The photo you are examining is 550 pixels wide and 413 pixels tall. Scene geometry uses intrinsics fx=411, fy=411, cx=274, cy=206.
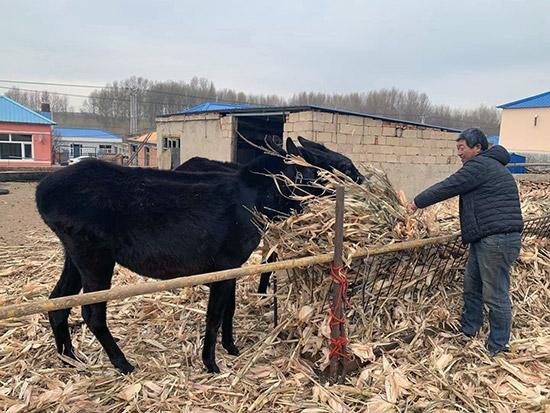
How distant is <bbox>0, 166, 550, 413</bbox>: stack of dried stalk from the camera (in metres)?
3.02

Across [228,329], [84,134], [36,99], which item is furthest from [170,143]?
[36,99]

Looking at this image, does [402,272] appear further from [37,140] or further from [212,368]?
[37,140]

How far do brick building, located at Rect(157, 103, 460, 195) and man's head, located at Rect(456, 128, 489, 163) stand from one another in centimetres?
507

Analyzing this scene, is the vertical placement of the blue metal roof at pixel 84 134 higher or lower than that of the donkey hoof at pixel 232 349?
higher

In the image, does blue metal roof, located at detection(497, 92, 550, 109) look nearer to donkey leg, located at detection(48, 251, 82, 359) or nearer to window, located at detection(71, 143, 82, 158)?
donkey leg, located at detection(48, 251, 82, 359)

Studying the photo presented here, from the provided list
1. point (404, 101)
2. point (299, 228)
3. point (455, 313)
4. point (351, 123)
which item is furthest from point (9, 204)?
point (404, 101)

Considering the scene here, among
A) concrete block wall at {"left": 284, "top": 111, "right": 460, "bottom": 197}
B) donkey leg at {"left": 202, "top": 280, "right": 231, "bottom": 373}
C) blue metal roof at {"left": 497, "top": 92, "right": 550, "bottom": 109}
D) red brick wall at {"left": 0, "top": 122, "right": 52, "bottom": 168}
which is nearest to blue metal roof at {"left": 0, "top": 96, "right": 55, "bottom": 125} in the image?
red brick wall at {"left": 0, "top": 122, "right": 52, "bottom": 168}

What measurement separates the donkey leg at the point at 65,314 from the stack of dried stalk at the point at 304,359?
141mm

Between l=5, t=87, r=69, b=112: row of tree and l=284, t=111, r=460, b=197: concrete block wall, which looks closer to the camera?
l=284, t=111, r=460, b=197: concrete block wall

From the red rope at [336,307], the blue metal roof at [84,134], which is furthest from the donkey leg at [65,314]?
the blue metal roof at [84,134]

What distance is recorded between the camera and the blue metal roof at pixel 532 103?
1387 inches

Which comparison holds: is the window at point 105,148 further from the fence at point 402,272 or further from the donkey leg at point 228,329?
the fence at point 402,272

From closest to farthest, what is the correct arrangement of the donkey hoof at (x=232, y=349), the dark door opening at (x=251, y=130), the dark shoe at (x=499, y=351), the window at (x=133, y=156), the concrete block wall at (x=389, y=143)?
the dark shoe at (x=499, y=351)
the donkey hoof at (x=232, y=349)
the concrete block wall at (x=389, y=143)
the dark door opening at (x=251, y=130)
the window at (x=133, y=156)

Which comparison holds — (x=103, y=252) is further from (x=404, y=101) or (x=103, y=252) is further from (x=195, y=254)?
(x=404, y=101)
